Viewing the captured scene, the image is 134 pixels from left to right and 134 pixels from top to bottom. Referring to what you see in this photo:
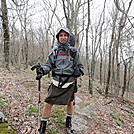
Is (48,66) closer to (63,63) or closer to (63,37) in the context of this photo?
(63,63)

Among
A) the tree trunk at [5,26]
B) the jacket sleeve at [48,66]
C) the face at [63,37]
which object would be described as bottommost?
the jacket sleeve at [48,66]

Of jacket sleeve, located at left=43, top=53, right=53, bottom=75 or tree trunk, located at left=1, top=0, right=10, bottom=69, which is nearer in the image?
jacket sleeve, located at left=43, top=53, right=53, bottom=75

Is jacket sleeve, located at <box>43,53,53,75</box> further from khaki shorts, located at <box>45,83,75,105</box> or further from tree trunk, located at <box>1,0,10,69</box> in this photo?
tree trunk, located at <box>1,0,10,69</box>

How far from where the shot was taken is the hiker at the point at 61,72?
276 centimetres

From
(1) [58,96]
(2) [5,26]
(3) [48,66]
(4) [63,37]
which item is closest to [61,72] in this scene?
(3) [48,66]

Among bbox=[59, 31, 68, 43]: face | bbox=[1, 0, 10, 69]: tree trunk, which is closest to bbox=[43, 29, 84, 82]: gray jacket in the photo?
bbox=[59, 31, 68, 43]: face

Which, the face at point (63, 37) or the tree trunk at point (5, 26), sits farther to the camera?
the tree trunk at point (5, 26)

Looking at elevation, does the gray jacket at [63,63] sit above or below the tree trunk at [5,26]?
below

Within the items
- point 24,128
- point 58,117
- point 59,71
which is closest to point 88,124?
point 58,117

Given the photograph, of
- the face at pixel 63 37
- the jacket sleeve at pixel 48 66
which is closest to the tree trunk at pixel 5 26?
the jacket sleeve at pixel 48 66

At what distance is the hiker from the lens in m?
2.76

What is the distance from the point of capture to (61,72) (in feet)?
9.00

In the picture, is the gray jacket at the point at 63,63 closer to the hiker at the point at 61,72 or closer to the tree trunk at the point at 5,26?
the hiker at the point at 61,72

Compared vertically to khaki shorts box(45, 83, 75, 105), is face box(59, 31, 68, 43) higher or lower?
higher
